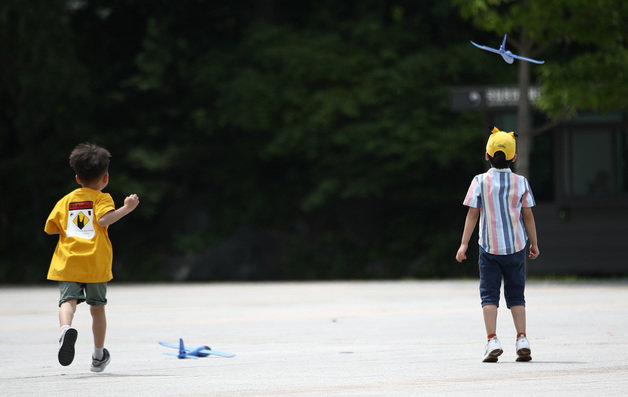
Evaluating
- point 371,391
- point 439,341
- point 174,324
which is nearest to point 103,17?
point 174,324

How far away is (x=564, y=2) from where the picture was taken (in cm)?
1908

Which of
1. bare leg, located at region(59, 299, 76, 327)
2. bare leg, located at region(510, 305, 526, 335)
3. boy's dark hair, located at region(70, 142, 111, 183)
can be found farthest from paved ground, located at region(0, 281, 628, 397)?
boy's dark hair, located at region(70, 142, 111, 183)

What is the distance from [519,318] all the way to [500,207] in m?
0.83

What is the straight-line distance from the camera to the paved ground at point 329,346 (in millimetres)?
7000

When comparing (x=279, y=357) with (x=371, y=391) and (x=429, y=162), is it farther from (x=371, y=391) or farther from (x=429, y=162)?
(x=429, y=162)

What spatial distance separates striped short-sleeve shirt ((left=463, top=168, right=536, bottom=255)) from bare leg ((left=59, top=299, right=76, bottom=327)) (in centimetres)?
296

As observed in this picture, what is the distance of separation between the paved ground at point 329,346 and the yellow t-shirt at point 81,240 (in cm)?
70

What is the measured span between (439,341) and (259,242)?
725 inches

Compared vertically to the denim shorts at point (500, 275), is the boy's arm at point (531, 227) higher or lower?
higher

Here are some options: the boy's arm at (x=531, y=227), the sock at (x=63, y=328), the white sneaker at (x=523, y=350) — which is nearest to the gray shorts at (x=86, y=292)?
the sock at (x=63, y=328)

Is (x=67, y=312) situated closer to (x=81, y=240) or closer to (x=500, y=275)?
(x=81, y=240)

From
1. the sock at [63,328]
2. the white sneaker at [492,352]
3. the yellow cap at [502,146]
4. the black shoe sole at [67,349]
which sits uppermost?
the yellow cap at [502,146]

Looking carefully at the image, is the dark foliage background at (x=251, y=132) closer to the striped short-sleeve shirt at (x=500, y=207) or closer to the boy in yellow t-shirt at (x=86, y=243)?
Answer: the striped short-sleeve shirt at (x=500, y=207)

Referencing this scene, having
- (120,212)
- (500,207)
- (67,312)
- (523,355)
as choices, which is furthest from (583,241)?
(67,312)
